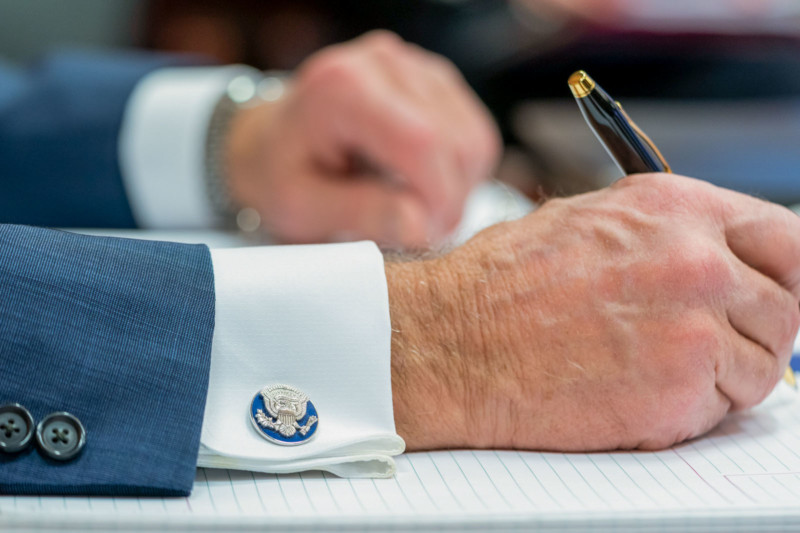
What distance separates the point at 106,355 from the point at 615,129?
29 centimetres

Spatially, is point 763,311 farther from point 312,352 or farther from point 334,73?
point 334,73

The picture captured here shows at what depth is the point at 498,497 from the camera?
0.35 m

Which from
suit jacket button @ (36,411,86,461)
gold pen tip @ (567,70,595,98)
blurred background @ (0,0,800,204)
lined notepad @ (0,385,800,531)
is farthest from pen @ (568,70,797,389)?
blurred background @ (0,0,800,204)

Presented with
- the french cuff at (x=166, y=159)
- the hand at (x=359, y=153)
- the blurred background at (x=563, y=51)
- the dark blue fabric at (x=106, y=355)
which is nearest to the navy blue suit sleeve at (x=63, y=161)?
the french cuff at (x=166, y=159)

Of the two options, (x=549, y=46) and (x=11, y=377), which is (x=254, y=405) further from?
(x=549, y=46)

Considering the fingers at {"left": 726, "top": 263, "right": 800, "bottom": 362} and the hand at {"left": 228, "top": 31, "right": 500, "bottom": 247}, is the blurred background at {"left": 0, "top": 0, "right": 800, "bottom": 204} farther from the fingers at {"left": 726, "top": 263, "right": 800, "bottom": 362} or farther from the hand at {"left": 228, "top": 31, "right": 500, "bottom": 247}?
the fingers at {"left": 726, "top": 263, "right": 800, "bottom": 362}

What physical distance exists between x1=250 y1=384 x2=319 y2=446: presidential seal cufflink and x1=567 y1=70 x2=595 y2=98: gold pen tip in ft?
0.71

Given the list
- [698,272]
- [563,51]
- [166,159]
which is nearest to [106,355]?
[698,272]

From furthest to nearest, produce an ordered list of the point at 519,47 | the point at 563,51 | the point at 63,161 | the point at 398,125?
1. the point at 519,47
2. the point at 563,51
3. the point at 63,161
4. the point at 398,125

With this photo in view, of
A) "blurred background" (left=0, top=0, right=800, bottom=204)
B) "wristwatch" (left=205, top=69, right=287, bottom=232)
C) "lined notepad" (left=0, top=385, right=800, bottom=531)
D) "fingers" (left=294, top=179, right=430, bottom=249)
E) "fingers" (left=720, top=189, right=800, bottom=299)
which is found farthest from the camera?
"blurred background" (left=0, top=0, right=800, bottom=204)

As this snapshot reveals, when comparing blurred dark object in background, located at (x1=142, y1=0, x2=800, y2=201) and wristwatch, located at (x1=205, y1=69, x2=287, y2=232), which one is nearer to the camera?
wristwatch, located at (x1=205, y1=69, x2=287, y2=232)

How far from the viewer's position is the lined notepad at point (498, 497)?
31 centimetres

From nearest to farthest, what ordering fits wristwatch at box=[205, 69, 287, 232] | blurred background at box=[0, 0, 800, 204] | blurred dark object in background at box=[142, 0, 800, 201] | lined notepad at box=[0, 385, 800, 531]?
lined notepad at box=[0, 385, 800, 531] → wristwatch at box=[205, 69, 287, 232] → blurred background at box=[0, 0, 800, 204] → blurred dark object in background at box=[142, 0, 800, 201]

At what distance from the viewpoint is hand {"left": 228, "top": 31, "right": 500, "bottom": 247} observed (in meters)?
0.85
